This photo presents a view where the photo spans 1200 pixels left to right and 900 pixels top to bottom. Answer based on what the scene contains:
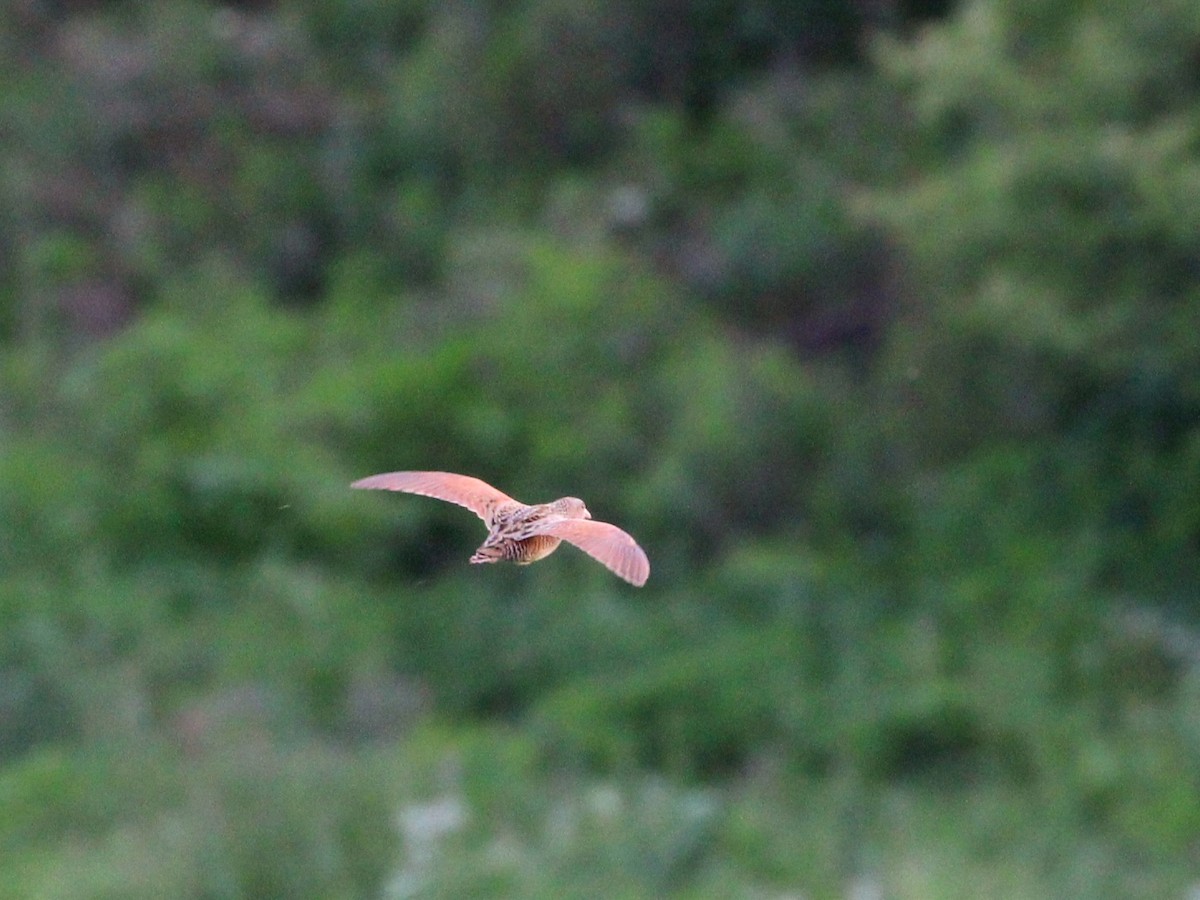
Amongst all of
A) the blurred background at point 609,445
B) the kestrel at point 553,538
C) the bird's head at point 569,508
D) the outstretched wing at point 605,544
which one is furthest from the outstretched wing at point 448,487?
the blurred background at point 609,445

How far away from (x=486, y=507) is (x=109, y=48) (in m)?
11.6

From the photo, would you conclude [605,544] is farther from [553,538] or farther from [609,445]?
[609,445]

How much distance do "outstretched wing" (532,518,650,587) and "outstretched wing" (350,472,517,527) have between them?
33 cm

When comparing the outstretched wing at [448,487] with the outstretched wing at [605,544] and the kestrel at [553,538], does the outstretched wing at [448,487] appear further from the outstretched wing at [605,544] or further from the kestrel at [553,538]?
the outstretched wing at [605,544]

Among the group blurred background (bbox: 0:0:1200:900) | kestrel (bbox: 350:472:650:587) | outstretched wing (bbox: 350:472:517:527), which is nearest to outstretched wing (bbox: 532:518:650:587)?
kestrel (bbox: 350:472:650:587)

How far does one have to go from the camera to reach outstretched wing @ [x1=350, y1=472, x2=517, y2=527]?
12.3ft

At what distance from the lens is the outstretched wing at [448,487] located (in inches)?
148

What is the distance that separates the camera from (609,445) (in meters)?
11.1

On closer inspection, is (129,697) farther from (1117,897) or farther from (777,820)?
(1117,897)

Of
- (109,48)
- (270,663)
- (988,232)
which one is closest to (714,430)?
(988,232)

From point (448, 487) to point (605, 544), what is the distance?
0.59 meters

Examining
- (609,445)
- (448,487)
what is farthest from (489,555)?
(609,445)

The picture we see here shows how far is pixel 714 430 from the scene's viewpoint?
10.9m

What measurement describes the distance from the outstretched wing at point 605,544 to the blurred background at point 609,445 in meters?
4.36
